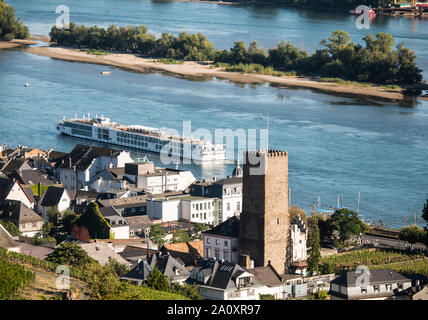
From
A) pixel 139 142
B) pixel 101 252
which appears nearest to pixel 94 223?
pixel 101 252

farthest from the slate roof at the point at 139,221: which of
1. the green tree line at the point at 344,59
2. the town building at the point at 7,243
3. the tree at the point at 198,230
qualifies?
the green tree line at the point at 344,59

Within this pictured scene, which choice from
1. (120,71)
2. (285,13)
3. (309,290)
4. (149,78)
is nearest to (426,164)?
(309,290)

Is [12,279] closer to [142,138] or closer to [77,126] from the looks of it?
[142,138]

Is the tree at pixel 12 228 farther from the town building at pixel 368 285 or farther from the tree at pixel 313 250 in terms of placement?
the town building at pixel 368 285

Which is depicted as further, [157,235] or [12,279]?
[157,235]

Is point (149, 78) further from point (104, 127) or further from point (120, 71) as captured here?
point (104, 127)

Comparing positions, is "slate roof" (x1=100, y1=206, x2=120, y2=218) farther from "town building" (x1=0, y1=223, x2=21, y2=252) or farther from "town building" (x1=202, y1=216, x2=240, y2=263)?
"town building" (x1=0, y1=223, x2=21, y2=252)
